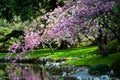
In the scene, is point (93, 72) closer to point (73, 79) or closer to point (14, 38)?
point (73, 79)

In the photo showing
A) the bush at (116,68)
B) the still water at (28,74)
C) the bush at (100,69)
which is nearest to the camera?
the bush at (116,68)

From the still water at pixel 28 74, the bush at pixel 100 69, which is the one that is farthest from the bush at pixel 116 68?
the still water at pixel 28 74

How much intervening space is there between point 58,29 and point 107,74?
503cm

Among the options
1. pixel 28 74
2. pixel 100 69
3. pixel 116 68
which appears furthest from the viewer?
pixel 28 74

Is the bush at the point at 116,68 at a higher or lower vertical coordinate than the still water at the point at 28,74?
higher

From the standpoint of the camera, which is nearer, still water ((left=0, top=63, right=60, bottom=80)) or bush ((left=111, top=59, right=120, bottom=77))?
bush ((left=111, top=59, right=120, bottom=77))

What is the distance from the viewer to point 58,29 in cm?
2594

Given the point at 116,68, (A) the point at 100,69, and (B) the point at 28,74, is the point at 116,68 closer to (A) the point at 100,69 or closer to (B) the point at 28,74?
(A) the point at 100,69

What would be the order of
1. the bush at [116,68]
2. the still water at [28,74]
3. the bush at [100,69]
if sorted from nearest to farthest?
the bush at [116,68], the bush at [100,69], the still water at [28,74]

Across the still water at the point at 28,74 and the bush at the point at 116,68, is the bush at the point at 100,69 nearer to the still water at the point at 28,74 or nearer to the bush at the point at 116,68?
the bush at the point at 116,68

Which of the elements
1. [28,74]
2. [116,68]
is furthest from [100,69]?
[28,74]

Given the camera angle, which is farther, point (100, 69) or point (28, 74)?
point (28, 74)

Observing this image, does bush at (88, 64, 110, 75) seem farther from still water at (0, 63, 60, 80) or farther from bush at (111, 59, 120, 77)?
still water at (0, 63, 60, 80)

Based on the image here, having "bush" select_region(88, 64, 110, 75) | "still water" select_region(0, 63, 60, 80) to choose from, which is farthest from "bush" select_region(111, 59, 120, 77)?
"still water" select_region(0, 63, 60, 80)
